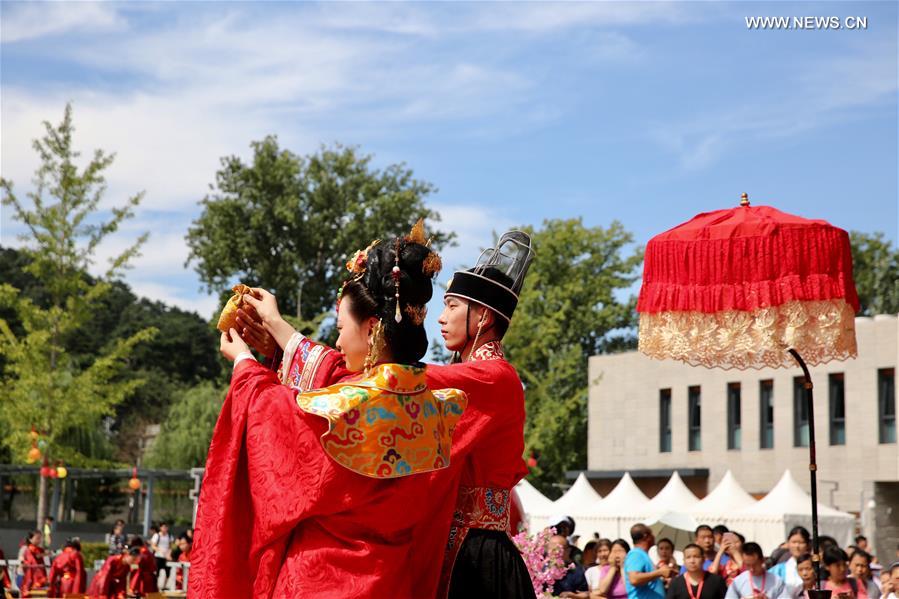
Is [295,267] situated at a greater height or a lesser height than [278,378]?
greater

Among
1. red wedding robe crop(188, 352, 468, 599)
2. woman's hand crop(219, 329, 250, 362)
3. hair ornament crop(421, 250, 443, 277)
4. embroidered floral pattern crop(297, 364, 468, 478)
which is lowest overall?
red wedding robe crop(188, 352, 468, 599)

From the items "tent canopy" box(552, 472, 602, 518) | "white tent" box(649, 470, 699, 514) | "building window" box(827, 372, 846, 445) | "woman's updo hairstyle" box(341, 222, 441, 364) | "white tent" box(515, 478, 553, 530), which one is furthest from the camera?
"building window" box(827, 372, 846, 445)

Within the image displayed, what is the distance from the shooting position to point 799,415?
30.8 meters

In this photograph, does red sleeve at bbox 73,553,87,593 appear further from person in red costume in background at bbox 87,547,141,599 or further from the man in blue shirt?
the man in blue shirt

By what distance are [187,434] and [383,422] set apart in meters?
34.4

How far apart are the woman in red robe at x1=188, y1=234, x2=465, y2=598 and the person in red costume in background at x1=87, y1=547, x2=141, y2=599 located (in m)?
12.6

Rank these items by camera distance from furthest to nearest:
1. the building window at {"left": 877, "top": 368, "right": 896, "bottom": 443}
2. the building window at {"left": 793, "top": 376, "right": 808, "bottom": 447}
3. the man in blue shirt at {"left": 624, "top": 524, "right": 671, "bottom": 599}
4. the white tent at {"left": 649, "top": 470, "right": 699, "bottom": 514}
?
the building window at {"left": 793, "top": 376, "right": 808, "bottom": 447}, the building window at {"left": 877, "top": 368, "right": 896, "bottom": 443}, the white tent at {"left": 649, "top": 470, "right": 699, "bottom": 514}, the man in blue shirt at {"left": 624, "top": 524, "right": 671, "bottom": 599}

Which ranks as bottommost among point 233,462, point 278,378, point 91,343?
point 233,462

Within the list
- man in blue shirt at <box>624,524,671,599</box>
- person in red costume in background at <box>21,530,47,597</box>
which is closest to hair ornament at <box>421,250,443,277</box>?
man in blue shirt at <box>624,524,671,599</box>

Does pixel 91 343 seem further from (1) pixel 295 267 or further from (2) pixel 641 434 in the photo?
(2) pixel 641 434

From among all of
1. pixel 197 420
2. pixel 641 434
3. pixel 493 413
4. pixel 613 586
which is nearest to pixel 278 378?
pixel 493 413

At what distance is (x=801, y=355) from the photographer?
8.48 meters

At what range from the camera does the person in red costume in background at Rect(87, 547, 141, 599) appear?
50.4ft

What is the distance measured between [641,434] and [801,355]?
2681cm
